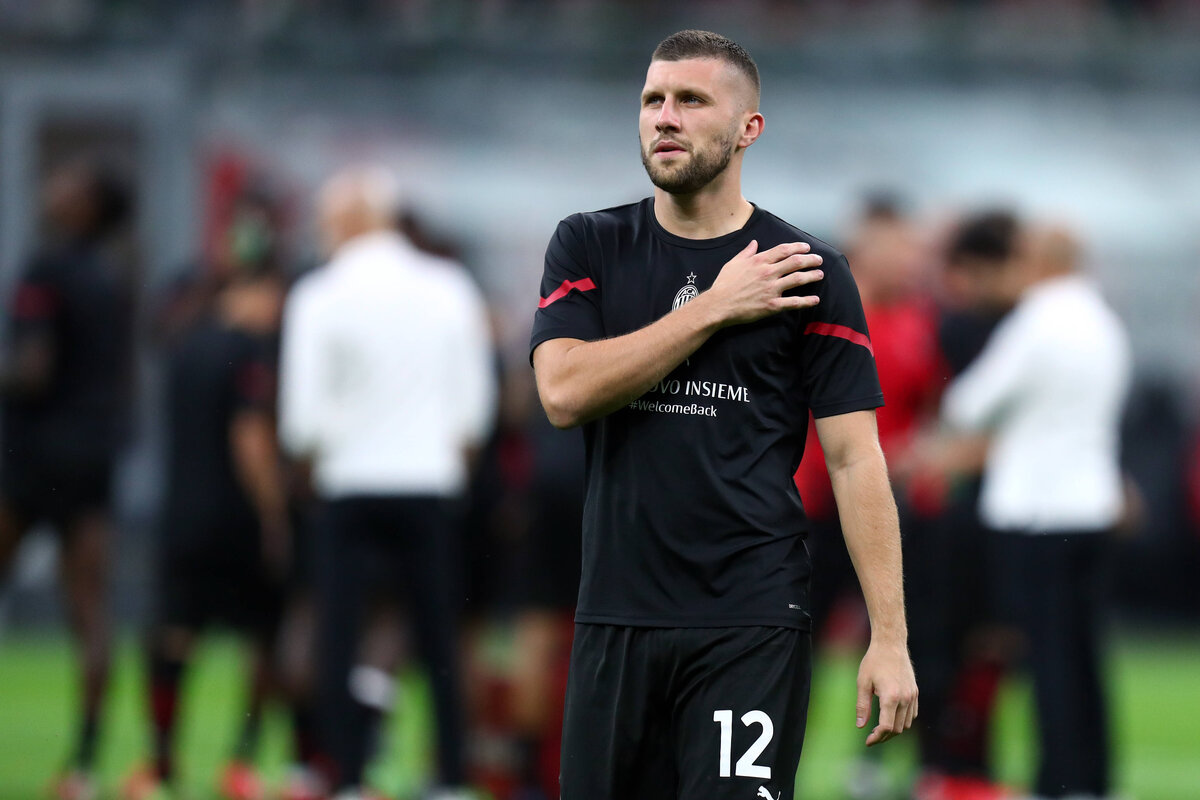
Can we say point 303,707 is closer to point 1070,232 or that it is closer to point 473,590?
point 473,590

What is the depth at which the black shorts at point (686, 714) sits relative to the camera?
12.4 ft

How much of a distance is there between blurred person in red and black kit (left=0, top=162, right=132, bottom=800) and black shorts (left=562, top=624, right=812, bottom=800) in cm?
448

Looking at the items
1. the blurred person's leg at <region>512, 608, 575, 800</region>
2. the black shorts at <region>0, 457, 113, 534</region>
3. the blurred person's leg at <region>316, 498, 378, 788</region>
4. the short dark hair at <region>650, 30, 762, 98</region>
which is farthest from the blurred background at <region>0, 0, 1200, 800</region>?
the short dark hair at <region>650, 30, 762, 98</region>

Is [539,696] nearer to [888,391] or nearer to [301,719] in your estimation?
[301,719]

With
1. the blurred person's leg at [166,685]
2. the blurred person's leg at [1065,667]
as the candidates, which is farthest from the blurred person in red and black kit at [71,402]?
the blurred person's leg at [1065,667]

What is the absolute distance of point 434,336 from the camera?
287 inches

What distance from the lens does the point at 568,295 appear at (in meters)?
3.93

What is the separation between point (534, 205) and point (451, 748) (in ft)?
36.1

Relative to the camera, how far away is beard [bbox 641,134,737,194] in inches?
151

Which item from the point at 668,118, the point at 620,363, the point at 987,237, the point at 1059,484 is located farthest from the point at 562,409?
the point at 987,237

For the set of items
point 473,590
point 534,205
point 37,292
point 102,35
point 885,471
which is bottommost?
point 473,590

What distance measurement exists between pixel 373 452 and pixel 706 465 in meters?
3.50

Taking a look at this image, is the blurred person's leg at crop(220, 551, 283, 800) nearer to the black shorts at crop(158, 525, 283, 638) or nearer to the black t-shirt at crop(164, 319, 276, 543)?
the black shorts at crop(158, 525, 283, 638)

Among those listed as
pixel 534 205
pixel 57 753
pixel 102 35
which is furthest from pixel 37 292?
pixel 534 205
